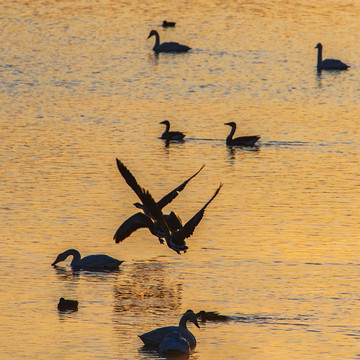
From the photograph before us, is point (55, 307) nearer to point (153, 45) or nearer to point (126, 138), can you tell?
point (126, 138)

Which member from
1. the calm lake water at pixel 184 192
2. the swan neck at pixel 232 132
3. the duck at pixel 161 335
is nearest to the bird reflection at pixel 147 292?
the calm lake water at pixel 184 192

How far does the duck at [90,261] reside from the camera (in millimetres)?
18812

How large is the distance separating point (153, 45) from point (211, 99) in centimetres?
1487

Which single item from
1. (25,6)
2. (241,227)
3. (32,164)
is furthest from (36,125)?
(25,6)

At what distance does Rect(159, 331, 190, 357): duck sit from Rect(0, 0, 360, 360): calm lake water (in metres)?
0.34

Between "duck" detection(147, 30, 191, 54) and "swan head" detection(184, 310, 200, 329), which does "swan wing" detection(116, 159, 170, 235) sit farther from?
"duck" detection(147, 30, 191, 54)

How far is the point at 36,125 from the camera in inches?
1265

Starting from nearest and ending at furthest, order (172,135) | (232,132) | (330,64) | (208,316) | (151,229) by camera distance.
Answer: (208,316) → (151,229) → (172,135) → (232,132) → (330,64)

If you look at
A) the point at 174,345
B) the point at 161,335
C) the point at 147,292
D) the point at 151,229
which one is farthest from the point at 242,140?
the point at 174,345

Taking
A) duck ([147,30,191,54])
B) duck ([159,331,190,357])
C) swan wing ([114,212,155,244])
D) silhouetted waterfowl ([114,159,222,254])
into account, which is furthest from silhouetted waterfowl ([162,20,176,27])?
duck ([159,331,190,357])

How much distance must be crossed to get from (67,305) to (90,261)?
8.24 feet

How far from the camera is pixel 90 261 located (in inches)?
746

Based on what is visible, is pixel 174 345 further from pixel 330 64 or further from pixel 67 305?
pixel 330 64

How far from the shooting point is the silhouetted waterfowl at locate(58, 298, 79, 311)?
53.9 ft
